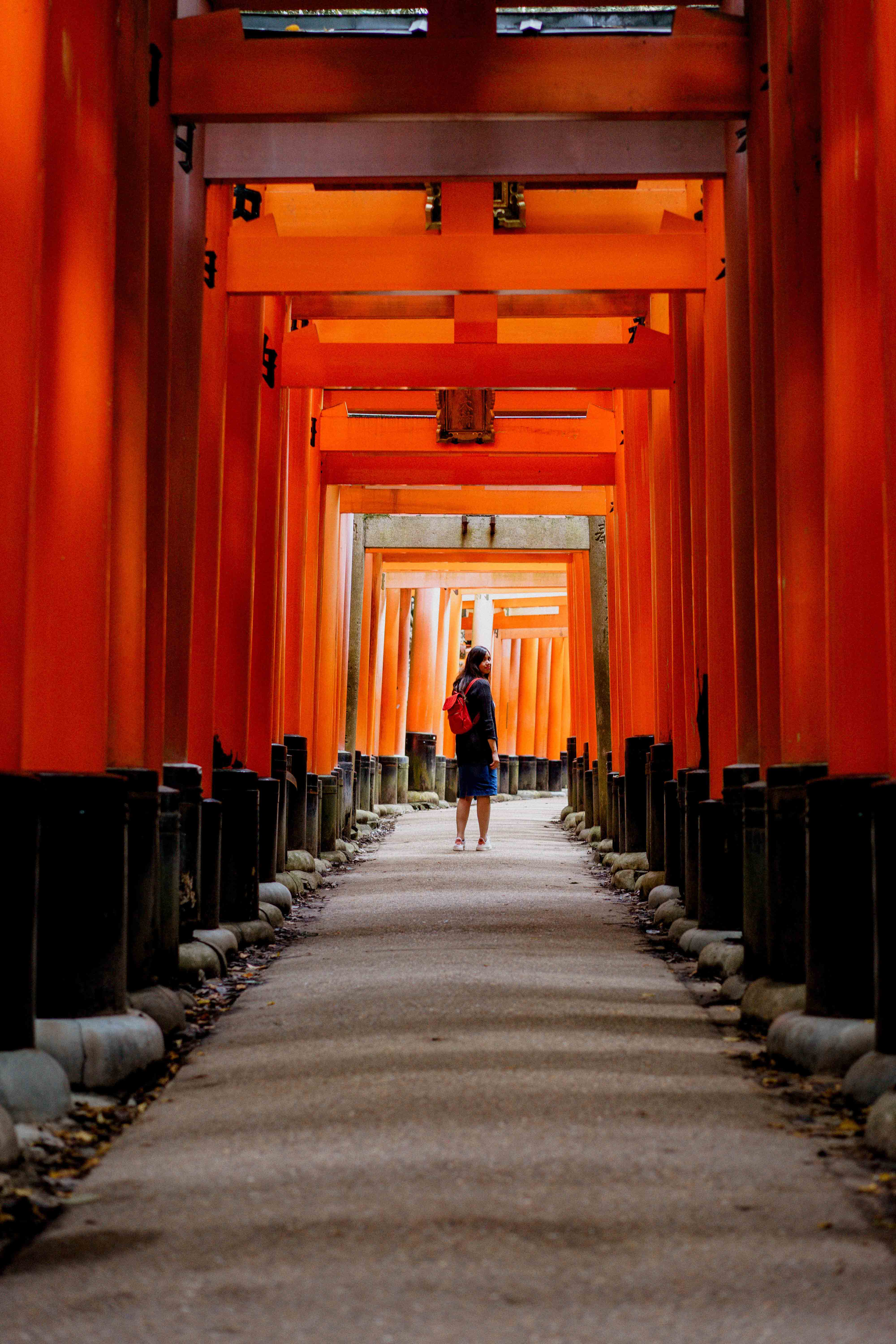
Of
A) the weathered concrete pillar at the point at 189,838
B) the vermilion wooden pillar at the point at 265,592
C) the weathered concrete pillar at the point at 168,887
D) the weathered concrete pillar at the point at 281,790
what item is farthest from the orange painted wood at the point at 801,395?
the weathered concrete pillar at the point at 281,790

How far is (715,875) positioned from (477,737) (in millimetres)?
5537

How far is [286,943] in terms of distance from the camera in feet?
24.3

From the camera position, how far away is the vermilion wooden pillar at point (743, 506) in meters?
6.19

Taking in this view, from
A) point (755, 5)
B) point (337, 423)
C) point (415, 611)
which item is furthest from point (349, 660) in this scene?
point (755, 5)

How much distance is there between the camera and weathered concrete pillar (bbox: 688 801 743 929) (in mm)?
6602

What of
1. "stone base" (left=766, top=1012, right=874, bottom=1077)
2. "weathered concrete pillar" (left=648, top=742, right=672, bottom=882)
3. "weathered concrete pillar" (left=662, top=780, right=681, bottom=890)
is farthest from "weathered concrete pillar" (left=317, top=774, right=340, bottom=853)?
"stone base" (left=766, top=1012, right=874, bottom=1077)

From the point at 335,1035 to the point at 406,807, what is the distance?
1957cm

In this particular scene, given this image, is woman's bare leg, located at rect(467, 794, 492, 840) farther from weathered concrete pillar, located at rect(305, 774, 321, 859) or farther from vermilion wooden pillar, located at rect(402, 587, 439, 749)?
vermilion wooden pillar, located at rect(402, 587, 439, 749)

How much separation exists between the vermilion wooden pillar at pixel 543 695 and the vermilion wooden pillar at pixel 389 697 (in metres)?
13.8

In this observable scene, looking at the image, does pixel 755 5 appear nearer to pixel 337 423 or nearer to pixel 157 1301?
pixel 157 1301

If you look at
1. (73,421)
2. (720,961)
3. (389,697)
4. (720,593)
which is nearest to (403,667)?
(389,697)

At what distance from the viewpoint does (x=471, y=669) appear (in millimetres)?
12047

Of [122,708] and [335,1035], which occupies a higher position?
[122,708]

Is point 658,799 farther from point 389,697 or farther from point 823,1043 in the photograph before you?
point 389,697
